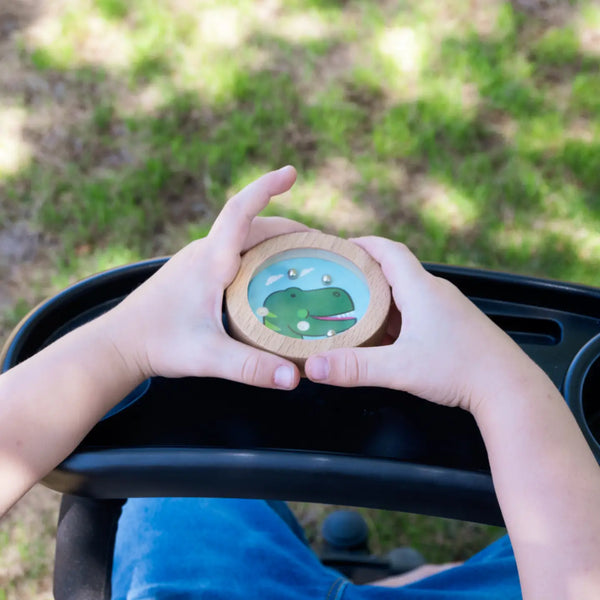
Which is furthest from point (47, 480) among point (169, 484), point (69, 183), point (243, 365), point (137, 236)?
point (69, 183)

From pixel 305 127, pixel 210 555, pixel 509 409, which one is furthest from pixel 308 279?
pixel 305 127

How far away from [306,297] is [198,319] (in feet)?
0.46

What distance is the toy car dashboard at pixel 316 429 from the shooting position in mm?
760

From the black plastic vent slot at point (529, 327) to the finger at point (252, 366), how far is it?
34cm

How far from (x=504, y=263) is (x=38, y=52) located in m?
1.58

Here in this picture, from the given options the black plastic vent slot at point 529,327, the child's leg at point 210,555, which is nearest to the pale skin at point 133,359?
the child's leg at point 210,555

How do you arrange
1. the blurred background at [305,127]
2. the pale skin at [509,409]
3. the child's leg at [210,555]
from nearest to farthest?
the pale skin at [509,409] → the child's leg at [210,555] → the blurred background at [305,127]

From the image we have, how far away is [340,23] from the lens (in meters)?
2.33

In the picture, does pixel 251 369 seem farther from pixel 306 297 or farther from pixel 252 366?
pixel 306 297

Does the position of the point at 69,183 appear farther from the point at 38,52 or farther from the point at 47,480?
the point at 47,480

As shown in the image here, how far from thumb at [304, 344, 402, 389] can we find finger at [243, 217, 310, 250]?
20 centimetres

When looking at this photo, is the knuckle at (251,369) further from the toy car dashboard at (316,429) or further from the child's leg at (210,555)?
the child's leg at (210,555)

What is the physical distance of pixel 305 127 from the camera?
2092mm

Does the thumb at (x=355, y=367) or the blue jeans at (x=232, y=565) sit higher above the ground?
the thumb at (x=355, y=367)
